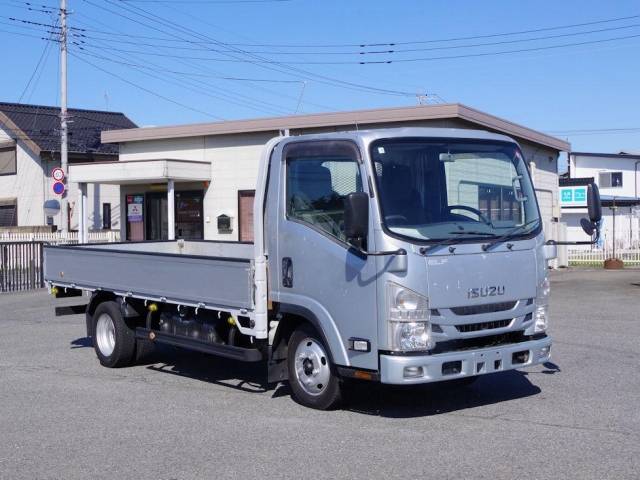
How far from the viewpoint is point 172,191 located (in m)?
22.8

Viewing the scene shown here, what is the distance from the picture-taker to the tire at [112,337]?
35.7 ft

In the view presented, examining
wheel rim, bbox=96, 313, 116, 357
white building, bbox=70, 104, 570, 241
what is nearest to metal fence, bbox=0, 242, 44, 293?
white building, bbox=70, 104, 570, 241

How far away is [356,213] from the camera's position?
7426 millimetres

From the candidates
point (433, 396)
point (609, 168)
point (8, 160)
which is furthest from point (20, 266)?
point (609, 168)

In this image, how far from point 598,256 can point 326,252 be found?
24.4m

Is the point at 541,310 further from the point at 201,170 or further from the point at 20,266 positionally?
the point at 20,266

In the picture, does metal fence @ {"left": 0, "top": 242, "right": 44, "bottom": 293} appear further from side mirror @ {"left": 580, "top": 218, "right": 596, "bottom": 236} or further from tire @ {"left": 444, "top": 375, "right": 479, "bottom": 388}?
side mirror @ {"left": 580, "top": 218, "right": 596, "bottom": 236}

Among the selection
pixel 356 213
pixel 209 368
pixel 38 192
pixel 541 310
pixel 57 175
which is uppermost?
pixel 57 175

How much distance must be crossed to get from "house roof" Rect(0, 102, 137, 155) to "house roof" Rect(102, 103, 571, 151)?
13197 millimetres

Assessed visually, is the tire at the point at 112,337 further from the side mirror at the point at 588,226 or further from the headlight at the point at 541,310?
the side mirror at the point at 588,226

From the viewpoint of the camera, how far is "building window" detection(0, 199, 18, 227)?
38125 millimetres

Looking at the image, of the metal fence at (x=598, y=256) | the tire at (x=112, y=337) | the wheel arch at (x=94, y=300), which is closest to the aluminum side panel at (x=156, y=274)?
the wheel arch at (x=94, y=300)

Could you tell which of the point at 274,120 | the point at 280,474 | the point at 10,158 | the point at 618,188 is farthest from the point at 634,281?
the point at 618,188

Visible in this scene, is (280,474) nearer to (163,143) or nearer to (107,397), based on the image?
(107,397)
